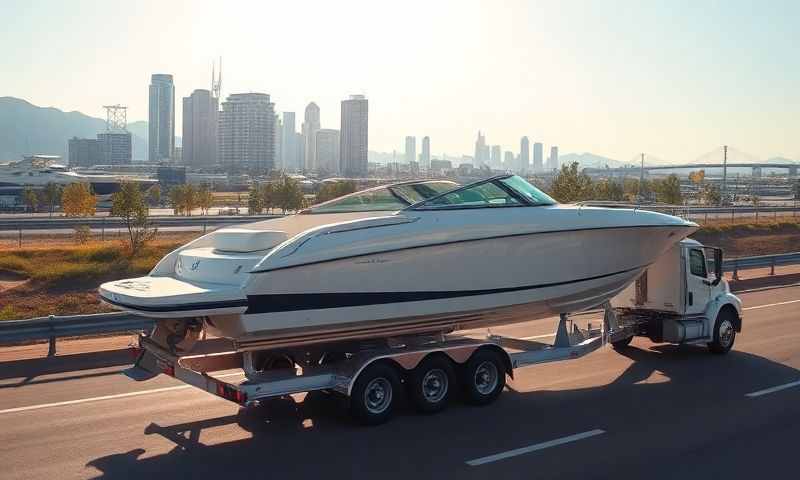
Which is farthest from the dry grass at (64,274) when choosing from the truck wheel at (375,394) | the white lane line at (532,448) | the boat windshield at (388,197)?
the white lane line at (532,448)

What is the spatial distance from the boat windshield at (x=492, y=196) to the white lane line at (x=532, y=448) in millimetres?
3305

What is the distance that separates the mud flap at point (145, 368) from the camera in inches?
375

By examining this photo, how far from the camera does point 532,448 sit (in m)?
8.93

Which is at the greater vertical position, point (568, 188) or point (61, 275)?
point (568, 188)

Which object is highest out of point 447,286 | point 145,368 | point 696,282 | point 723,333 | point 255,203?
point 255,203

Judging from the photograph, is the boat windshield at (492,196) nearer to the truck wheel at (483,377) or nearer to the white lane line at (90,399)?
the truck wheel at (483,377)

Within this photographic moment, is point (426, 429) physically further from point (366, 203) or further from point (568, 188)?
point (568, 188)

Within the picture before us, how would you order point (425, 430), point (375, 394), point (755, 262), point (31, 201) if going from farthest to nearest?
point (31, 201) < point (755, 262) < point (375, 394) < point (425, 430)

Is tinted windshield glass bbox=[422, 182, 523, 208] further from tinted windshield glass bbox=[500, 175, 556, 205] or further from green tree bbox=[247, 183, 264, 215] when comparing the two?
green tree bbox=[247, 183, 264, 215]

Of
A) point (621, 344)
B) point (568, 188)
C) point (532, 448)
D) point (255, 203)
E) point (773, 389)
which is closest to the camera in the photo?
point (532, 448)

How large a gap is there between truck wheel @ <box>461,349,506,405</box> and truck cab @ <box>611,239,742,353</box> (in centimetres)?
334

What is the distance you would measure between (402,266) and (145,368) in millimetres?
3325

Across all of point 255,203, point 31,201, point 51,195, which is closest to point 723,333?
point 255,203

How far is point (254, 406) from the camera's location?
34.7 ft
